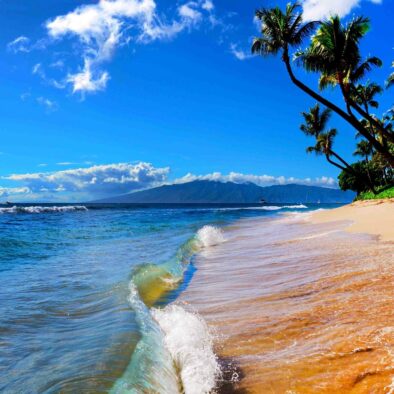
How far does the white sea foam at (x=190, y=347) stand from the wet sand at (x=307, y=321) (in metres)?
0.19

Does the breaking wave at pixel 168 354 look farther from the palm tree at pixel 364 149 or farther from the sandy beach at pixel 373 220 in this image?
the palm tree at pixel 364 149

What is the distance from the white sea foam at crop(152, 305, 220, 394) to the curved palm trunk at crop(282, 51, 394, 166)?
1230 centimetres

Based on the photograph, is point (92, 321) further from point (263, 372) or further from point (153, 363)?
point (263, 372)

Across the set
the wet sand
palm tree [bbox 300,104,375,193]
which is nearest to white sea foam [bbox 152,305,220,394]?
the wet sand

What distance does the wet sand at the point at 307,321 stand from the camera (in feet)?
10.6

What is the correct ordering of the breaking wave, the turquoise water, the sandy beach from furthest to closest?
1. the sandy beach
2. the turquoise water
3. the breaking wave

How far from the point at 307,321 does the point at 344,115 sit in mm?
13112

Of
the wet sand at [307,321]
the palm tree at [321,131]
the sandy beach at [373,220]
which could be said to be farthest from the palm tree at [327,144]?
the wet sand at [307,321]

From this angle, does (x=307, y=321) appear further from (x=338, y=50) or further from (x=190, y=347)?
(x=338, y=50)

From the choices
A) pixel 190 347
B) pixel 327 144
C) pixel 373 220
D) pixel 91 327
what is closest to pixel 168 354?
pixel 190 347

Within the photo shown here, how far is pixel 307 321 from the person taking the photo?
4.66 m

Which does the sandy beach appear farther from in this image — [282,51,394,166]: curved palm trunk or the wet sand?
the wet sand

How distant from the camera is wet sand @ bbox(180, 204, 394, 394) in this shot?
3217 millimetres

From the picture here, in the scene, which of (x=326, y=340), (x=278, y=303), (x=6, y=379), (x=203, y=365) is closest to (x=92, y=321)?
(x=6, y=379)
